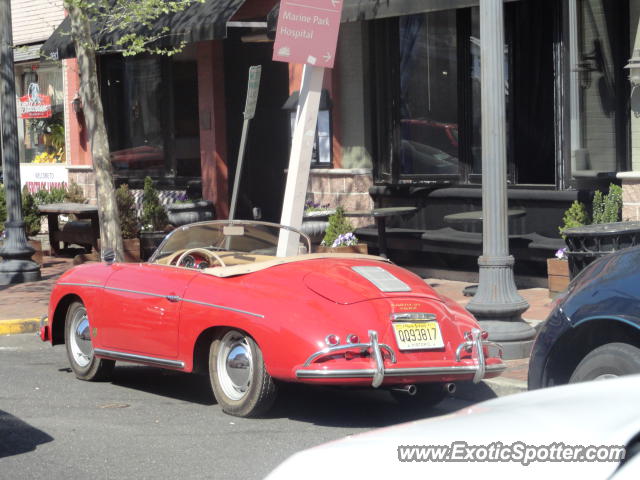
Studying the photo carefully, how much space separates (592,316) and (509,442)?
327 centimetres

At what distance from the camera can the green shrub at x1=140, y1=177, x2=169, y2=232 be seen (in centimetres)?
1673

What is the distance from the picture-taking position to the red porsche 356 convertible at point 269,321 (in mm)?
6680

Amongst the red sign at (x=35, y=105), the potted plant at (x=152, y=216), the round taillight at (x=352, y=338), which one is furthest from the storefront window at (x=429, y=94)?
the red sign at (x=35, y=105)

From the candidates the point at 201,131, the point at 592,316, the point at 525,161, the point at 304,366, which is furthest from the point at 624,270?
the point at 201,131

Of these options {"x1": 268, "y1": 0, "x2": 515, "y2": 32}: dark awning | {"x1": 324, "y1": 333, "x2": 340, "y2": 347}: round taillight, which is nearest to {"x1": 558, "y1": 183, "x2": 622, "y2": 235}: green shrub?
{"x1": 268, "y1": 0, "x2": 515, "y2": 32}: dark awning

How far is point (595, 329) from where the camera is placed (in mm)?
5891

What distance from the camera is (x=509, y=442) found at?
264 centimetres

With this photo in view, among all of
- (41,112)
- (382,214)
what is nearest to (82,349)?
(382,214)

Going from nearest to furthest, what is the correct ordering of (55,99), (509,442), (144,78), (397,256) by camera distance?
(509,442) < (397,256) < (144,78) < (55,99)

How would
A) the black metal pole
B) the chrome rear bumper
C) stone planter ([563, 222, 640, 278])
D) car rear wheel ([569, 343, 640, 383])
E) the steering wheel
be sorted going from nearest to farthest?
car rear wheel ([569, 343, 640, 383]) → the chrome rear bumper → the steering wheel → stone planter ([563, 222, 640, 278]) → the black metal pole

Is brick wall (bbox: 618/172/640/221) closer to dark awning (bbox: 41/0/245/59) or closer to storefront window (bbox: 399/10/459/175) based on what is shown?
storefront window (bbox: 399/10/459/175)

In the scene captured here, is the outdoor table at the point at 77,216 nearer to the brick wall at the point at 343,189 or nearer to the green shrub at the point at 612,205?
the brick wall at the point at 343,189

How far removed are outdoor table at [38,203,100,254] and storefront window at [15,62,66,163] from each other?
430cm

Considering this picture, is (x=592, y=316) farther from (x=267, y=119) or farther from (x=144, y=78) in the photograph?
(x=144, y=78)
